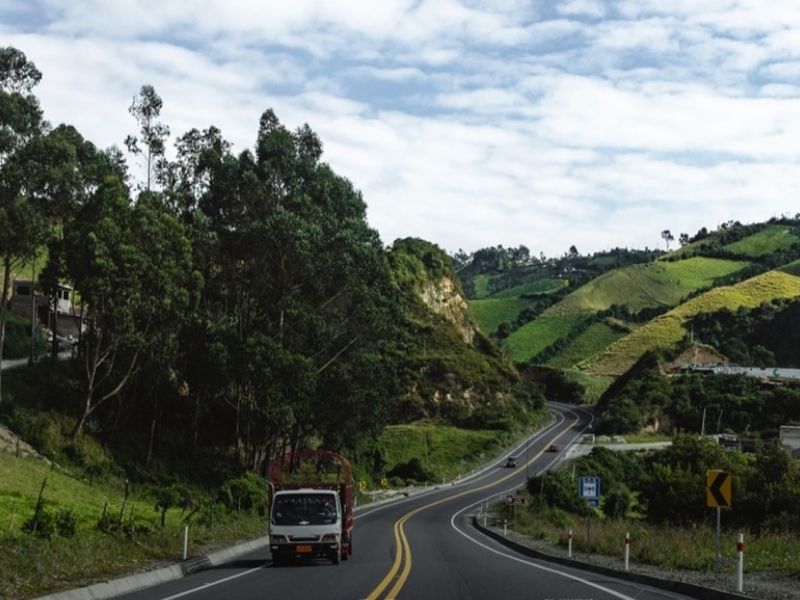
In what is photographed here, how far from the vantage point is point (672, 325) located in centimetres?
18488

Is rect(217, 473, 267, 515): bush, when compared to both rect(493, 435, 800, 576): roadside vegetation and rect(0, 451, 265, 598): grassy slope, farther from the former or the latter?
rect(493, 435, 800, 576): roadside vegetation

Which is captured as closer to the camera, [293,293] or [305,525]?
[305,525]

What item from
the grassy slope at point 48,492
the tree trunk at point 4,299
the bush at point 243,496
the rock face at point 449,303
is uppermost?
the rock face at point 449,303

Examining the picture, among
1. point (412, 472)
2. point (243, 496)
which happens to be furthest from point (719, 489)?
point (412, 472)

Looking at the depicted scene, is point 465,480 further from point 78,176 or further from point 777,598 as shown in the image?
point 777,598

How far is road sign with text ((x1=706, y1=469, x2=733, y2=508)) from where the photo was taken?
64.3 feet

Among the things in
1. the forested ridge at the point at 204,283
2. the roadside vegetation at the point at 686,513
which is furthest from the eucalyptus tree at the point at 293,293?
the roadside vegetation at the point at 686,513

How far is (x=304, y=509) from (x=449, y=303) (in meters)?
137

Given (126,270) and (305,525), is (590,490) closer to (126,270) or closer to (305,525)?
(305,525)

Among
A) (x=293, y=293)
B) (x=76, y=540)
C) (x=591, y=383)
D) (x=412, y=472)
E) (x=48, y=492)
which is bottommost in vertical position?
(x=412, y=472)

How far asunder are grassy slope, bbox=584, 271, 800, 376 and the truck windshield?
15204cm

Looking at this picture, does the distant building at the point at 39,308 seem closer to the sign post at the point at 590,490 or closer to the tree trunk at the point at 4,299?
the tree trunk at the point at 4,299

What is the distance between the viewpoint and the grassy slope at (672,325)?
177375 mm

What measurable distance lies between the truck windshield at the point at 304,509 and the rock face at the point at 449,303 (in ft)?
427
